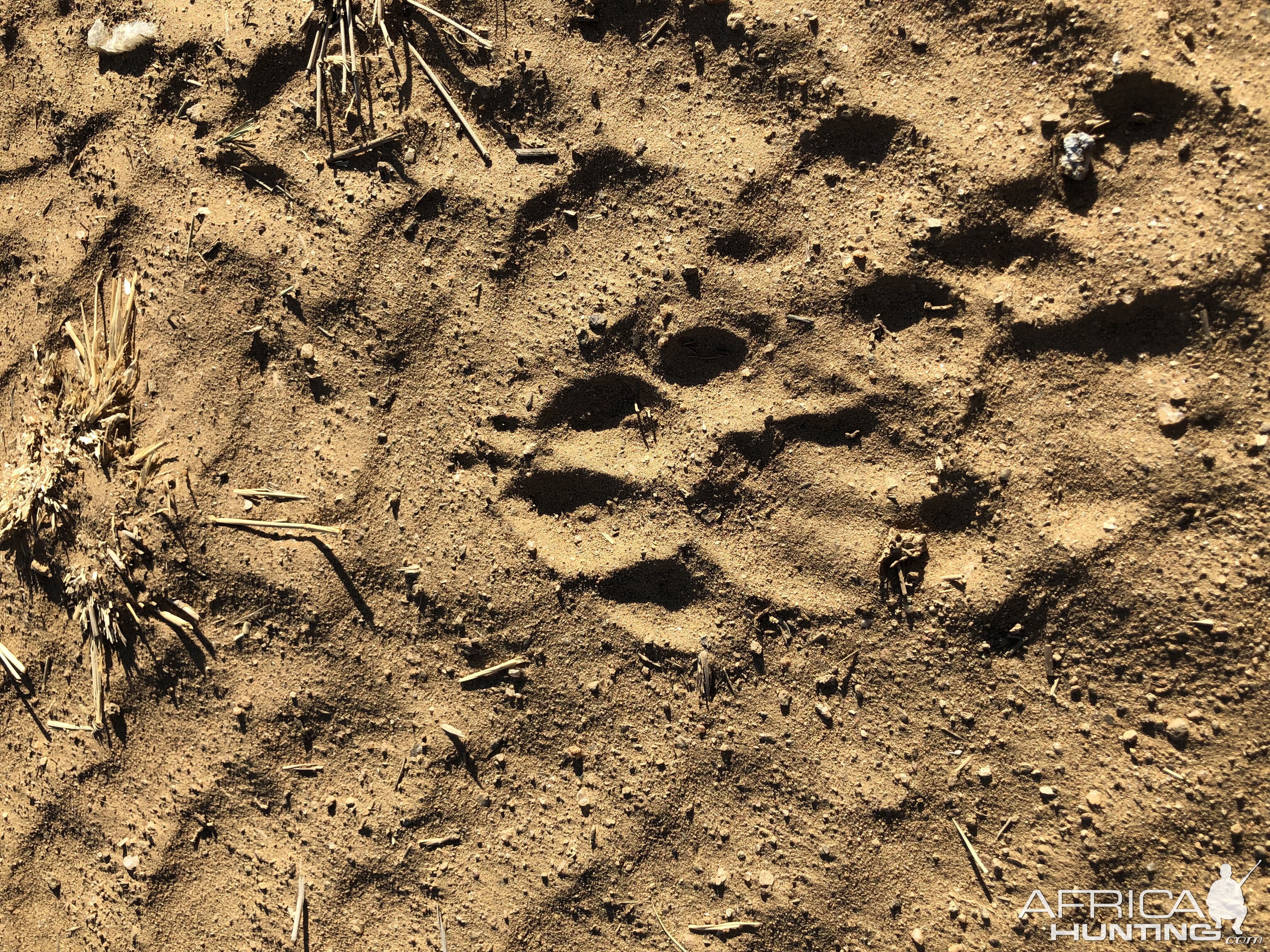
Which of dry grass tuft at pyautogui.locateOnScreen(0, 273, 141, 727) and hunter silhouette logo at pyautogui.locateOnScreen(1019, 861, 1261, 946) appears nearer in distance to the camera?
hunter silhouette logo at pyautogui.locateOnScreen(1019, 861, 1261, 946)

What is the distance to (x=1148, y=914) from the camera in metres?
1.57

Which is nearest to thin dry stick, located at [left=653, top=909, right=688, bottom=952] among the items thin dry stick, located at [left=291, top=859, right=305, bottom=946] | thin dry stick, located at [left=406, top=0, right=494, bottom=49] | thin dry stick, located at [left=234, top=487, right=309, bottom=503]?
thin dry stick, located at [left=291, top=859, right=305, bottom=946]

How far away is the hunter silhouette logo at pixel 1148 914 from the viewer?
154cm

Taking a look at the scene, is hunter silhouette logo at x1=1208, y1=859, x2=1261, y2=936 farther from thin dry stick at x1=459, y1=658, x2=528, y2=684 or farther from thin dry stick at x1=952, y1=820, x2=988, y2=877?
thin dry stick at x1=459, y1=658, x2=528, y2=684

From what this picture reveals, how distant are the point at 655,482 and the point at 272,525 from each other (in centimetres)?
88

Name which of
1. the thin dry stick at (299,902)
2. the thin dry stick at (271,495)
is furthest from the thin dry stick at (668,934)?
the thin dry stick at (271,495)

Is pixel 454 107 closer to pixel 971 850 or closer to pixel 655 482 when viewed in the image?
Result: pixel 655 482

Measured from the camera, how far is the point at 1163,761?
158 centimetres

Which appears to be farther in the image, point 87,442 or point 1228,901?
point 87,442

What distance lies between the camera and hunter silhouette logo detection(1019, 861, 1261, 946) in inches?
60.8

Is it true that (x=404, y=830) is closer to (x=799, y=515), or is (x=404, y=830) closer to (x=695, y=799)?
(x=695, y=799)

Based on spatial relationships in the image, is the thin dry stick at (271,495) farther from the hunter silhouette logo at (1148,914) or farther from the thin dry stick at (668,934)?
the hunter silhouette logo at (1148,914)

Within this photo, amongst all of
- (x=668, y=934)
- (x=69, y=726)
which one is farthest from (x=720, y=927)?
(x=69, y=726)

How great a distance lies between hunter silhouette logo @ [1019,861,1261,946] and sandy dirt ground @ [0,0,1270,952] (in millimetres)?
23
